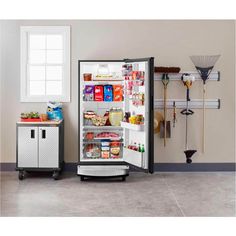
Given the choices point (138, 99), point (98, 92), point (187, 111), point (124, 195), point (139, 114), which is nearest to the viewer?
point (124, 195)

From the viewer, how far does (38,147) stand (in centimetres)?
668

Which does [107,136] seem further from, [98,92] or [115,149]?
[98,92]

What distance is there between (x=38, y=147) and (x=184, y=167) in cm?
236

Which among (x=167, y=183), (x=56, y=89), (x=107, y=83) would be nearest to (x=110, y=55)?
(x=107, y=83)

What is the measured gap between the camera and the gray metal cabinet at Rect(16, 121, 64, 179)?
668 centimetres

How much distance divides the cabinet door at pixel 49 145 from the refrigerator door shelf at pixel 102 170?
39cm

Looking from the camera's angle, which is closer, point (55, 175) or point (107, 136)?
point (55, 175)

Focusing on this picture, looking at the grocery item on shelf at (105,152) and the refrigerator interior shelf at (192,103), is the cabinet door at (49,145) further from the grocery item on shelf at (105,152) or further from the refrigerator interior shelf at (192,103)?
the refrigerator interior shelf at (192,103)

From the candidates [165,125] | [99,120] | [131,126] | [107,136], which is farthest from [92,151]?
[165,125]

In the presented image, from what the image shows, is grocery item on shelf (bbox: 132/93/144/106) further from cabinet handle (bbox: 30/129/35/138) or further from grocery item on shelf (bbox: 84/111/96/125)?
cabinet handle (bbox: 30/129/35/138)

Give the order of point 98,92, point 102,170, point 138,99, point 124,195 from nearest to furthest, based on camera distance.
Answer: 1. point 124,195
2. point 138,99
3. point 102,170
4. point 98,92

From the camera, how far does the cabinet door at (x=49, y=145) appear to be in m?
6.68

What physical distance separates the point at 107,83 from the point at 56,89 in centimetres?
90

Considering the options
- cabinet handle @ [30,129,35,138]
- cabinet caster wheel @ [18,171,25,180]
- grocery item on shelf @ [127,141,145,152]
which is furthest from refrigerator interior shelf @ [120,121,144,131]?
cabinet caster wheel @ [18,171,25,180]
